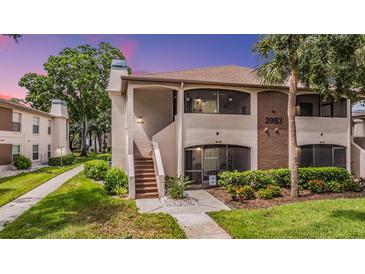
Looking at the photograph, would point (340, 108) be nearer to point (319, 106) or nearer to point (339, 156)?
point (319, 106)

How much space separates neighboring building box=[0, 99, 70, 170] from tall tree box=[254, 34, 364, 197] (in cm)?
1478

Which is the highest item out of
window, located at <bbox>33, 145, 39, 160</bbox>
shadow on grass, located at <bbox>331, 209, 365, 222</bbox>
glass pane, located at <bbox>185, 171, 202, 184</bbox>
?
window, located at <bbox>33, 145, 39, 160</bbox>

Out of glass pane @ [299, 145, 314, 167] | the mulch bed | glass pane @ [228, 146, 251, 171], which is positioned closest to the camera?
the mulch bed

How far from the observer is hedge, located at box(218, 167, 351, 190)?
9.23 metres

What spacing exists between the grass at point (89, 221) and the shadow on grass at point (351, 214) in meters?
4.48

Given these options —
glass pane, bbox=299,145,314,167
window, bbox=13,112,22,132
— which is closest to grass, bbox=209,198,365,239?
glass pane, bbox=299,145,314,167

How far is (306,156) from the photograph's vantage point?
37.1ft

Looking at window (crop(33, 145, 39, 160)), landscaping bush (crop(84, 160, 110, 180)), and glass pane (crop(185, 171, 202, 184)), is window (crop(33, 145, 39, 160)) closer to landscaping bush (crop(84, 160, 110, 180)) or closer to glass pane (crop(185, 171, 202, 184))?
landscaping bush (crop(84, 160, 110, 180))

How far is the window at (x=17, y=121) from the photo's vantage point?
51.0 ft

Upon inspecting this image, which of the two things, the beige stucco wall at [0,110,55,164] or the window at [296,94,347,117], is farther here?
the beige stucco wall at [0,110,55,164]

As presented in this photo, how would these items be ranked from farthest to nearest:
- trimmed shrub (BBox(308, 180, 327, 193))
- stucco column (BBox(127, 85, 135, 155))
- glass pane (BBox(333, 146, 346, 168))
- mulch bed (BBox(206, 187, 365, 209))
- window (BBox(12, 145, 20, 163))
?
window (BBox(12, 145, 20, 163)) < glass pane (BBox(333, 146, 346, 168)) < stucco column (BBox(127, 85, 135, 155)) < trimmed shrub (BBox(308, 180, 327, 193)) < mulch bed (BBox(206, 187, 365, 209))

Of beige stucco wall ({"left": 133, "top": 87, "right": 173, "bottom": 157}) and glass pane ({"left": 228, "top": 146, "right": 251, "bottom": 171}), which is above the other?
beige stucco wall ({"left": 133, "top": 87, "right": 173, "bottom": 157})

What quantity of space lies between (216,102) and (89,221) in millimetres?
6959
